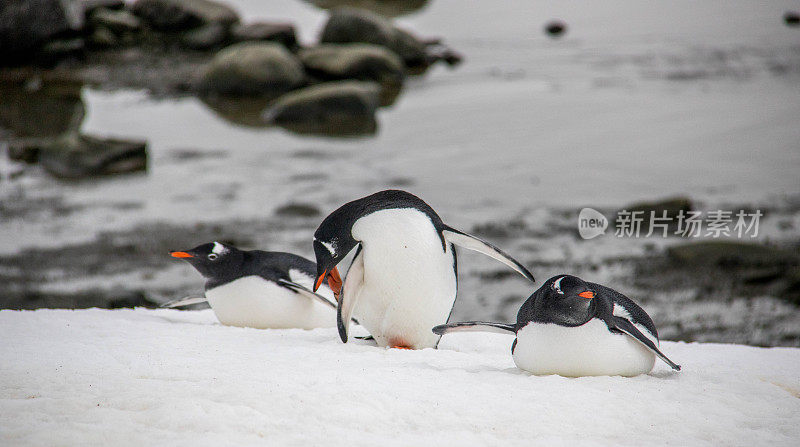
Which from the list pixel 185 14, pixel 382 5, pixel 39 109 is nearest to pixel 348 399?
pixel 39 109

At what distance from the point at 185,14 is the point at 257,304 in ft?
45.1

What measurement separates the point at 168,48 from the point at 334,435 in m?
14.7

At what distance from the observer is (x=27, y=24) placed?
13.7 meters

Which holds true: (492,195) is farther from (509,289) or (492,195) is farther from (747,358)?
(747,358)

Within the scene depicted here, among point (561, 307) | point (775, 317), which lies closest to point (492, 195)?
point (775, 317)

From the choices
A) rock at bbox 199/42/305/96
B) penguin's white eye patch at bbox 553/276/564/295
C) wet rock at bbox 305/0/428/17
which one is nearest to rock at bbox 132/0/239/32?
rock at bbox 199/42/305/96

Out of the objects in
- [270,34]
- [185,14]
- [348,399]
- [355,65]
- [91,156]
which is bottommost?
[91,156]

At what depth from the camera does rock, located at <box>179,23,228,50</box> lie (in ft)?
50.2

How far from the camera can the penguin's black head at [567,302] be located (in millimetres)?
2176

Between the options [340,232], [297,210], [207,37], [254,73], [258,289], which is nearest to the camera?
[340,232]

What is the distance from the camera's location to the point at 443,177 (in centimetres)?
762

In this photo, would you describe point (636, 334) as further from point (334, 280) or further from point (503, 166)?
point (503, 166)

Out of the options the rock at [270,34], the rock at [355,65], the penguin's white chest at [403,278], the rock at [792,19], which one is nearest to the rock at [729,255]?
the penguin's white chest at [403,278]

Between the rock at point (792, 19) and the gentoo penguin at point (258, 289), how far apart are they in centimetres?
1462
